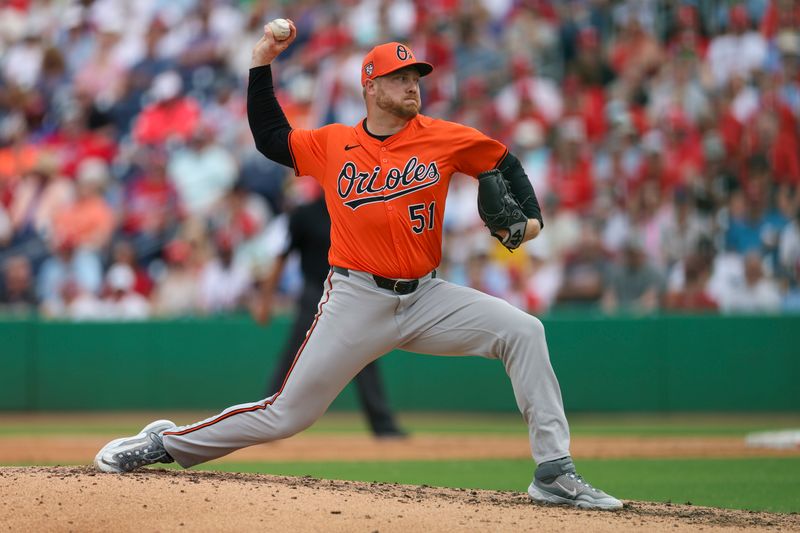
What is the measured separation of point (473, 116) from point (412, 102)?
9070mm

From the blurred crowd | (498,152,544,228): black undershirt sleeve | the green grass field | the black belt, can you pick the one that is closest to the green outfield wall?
the blurred crowd

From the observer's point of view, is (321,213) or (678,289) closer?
(321,213)

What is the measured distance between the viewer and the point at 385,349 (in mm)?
5695

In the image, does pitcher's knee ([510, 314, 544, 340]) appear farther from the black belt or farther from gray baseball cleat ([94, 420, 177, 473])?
gray baseball cleat ([94, 420, 177, 473])

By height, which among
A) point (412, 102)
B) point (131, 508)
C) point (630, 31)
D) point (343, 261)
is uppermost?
point (630, 31)

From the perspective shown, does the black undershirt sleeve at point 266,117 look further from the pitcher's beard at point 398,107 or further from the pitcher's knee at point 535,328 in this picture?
the pitcher's knee at point 535,328

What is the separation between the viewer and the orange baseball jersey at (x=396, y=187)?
18.5ft

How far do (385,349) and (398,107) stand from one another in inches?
44.9

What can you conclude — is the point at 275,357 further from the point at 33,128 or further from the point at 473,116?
the point at 33,128

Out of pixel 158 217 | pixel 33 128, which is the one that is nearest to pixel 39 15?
pixel 33 128

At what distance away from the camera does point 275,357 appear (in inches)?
535

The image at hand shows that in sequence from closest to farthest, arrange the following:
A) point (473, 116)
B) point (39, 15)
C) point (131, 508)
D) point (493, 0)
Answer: point (131, 508)
point (473, 116)
point (493, 0)
point (39, 15)

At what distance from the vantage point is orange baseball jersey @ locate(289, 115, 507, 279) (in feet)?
18.5

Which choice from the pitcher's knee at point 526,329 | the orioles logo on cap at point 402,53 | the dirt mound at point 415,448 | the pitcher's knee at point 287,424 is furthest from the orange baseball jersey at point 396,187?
the dirt mound at point 415,448
